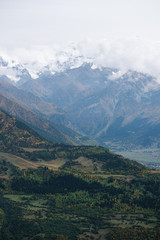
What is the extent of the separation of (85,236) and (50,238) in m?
19.8

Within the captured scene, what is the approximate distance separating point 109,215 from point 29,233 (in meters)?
55.4

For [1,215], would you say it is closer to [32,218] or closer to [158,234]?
[32,218]

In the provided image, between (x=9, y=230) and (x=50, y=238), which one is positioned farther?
(x=9, y=230)

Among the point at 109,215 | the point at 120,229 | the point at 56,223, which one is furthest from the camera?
the point at 109,215

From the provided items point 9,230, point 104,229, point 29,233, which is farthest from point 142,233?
point 9,230

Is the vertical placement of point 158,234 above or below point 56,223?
above

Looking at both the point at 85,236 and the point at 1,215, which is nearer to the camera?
the point at 85,236

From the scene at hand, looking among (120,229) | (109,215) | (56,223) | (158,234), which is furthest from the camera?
(109,215)

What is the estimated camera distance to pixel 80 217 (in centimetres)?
19438

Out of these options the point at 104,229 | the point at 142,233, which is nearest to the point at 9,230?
the point at 104,229

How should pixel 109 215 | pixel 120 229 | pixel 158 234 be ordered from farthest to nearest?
pixel 109 215, pixel 120 229, pixel 158 234

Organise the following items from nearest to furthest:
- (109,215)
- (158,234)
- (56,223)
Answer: (158,234), (56,223), (109,215)

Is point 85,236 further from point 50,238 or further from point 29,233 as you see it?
point 29,233

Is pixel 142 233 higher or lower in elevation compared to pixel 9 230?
higher
